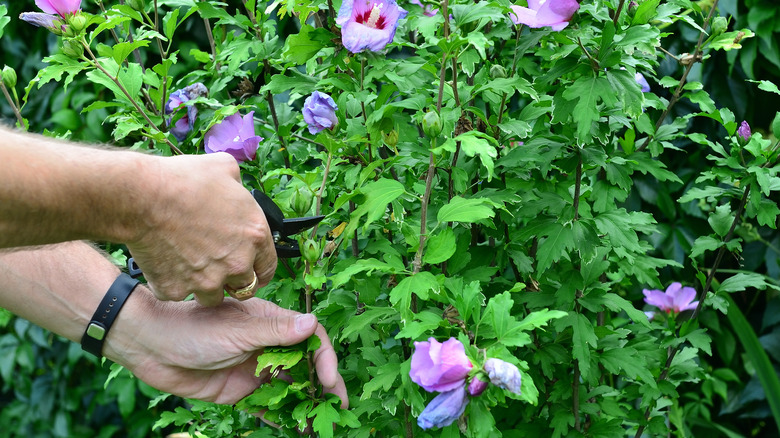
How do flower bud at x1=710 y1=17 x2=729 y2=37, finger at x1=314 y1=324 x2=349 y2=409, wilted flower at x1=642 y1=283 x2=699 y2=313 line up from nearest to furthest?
finger at x1=314 y1=324 x2=349 y2=409 → flower bud at x1=710 y1=17 x2=729 y2=37 → wilted flower at x1=642 y1=283 x2=699 y2=313

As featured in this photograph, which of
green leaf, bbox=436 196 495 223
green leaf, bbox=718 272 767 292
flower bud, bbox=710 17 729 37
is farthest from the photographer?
green leaf, bbox=718 272 767 292

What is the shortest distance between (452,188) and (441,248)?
0.24 meters

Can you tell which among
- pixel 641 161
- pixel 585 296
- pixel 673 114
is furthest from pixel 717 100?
pixel 585 296

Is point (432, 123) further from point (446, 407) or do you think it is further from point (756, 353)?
point (756, 353)

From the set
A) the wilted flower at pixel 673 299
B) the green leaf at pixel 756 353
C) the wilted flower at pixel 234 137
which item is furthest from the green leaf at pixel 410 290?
the green leaf at pixel 756 353

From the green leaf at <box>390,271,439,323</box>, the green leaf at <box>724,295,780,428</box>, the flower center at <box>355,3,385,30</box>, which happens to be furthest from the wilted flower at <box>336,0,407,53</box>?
the green leaf at <box>724,295,780,428</box>

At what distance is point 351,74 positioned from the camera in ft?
4.62

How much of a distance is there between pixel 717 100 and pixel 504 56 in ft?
5.02

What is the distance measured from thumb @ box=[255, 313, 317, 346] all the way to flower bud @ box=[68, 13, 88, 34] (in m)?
0.64

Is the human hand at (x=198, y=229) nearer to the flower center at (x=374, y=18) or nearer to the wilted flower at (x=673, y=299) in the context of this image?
the flower center at (x=374, y=18)

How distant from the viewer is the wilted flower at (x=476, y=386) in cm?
98

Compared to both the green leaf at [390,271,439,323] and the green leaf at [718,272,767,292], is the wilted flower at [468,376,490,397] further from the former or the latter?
the green leaf at [718,272,767,292]

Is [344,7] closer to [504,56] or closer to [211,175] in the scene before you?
[211,175]

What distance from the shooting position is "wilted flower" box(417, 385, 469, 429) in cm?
99
